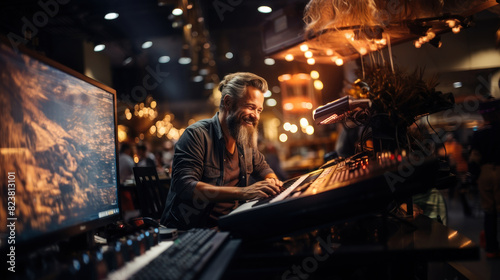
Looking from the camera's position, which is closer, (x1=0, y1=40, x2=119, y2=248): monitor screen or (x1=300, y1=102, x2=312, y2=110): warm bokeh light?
(x1=0, y1=40, x2=119, y2=248): monitor screen

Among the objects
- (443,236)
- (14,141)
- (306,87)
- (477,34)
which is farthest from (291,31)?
(14,141)

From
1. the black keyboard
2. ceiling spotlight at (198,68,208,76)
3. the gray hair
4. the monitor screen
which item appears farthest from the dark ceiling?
the black keyboard

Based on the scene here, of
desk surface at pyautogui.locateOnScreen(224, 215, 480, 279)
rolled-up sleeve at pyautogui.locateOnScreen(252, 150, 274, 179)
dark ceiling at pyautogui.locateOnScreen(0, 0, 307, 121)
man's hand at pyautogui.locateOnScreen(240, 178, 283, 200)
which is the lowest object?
desk surface at pyautogui.locateOnScreen(224, 215, 480, 279)

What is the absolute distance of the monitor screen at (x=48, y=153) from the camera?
0.80 metres

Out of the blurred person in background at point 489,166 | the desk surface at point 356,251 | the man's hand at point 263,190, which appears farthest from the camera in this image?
the blurred person in background at point 489,166

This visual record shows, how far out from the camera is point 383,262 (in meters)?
0.98

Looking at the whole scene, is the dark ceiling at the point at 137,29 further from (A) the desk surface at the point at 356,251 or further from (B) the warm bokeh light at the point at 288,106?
(A) the desk surface at the point at 356,251

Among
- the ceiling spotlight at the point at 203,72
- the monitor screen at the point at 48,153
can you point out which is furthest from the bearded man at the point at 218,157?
the ceiling spotlight at the point at 203,72

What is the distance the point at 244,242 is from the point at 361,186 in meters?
0.42

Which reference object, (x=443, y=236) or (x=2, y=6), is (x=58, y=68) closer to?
(x=443, y=236)

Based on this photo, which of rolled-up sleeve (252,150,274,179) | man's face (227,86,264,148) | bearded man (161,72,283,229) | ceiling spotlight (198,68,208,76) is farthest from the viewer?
ceiling spotlight (198,68,208,76)

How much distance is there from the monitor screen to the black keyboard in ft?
0.95

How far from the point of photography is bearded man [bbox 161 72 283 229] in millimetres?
1850

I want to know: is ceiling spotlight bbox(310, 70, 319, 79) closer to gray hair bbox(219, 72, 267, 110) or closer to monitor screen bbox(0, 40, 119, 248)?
gray hair bbox(219, 72, 267, 110)
